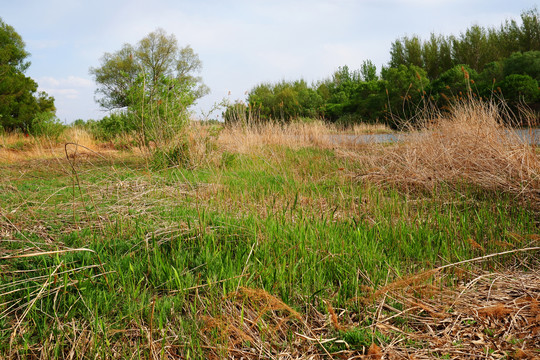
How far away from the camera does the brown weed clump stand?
3693 millimetres

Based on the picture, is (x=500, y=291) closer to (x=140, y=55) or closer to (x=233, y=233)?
(x=233, y=233)

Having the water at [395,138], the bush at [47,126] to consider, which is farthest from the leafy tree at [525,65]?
the bush at [47,126]

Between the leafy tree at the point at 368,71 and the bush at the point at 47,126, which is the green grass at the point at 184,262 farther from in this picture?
the leafy tree at the point at 368,71

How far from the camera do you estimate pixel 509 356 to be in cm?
154

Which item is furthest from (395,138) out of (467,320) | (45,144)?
(45,144)

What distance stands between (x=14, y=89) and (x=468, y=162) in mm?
19665

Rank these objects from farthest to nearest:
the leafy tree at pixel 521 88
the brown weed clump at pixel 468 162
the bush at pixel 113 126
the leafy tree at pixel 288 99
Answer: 1. the leafy tree at pixel 288 99
2. the leafy tree at pixel 521 88
3. the bush at pixel 113 126
4. the brown weed clump at pixel 468 162

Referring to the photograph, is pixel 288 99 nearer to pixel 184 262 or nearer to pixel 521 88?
pixel 521 88

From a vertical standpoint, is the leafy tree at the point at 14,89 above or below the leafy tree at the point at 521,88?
above

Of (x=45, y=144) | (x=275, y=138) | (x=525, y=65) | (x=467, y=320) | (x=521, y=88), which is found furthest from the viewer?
(x=525, y=65)

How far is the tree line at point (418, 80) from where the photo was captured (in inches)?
Result: 655

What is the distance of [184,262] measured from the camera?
84.4 inches

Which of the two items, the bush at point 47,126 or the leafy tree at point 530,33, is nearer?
the bush at point 47,126

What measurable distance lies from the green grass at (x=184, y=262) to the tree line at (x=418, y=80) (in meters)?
14.1
